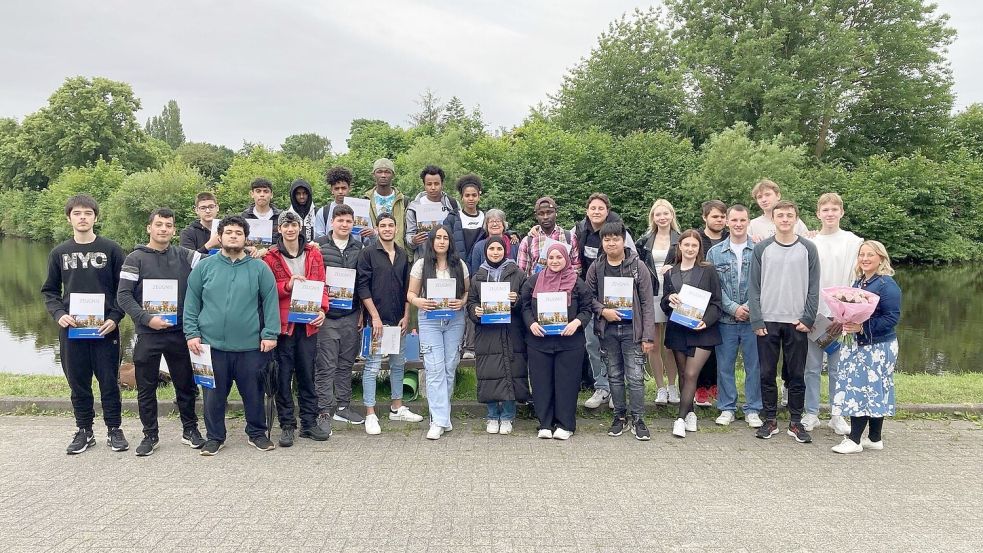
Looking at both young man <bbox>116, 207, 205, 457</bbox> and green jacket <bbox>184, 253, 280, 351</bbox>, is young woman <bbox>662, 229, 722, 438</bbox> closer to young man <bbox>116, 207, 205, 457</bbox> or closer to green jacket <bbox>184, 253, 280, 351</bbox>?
green jacket <bbox>184, 253, 280, 351</bbox>

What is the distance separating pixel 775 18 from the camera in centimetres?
3078

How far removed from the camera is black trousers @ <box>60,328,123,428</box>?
18.0 ft

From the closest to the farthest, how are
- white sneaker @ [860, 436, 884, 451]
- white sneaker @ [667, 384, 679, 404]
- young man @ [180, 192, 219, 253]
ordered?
1. white sneaker @ [860, 436, 884, 451]
2. young man @ [180, 192, 219, 253]
3. white sneaker @ [667, 384, 679, 404]

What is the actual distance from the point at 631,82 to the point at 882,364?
33065mm

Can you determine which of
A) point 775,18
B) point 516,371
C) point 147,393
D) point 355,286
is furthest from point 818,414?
point 775,18

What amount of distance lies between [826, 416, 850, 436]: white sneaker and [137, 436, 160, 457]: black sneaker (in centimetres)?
630

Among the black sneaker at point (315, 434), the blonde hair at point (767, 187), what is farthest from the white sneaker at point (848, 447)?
the black sneaker at point (315, 434)

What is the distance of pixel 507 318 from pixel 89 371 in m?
3.71

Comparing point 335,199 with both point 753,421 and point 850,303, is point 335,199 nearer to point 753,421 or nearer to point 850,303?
point 753,421

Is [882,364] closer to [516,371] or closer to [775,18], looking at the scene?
[516,371]

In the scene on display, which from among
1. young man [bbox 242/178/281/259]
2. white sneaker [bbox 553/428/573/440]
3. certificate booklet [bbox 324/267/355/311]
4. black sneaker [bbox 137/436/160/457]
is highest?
young man [bbox 242/178/281/259]

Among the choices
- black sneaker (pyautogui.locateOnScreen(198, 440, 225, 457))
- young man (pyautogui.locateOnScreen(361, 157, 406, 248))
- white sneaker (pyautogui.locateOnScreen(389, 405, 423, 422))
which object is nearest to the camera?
black sneaker (pyautogui.locateOnScreen(198, 440, 225, 457))

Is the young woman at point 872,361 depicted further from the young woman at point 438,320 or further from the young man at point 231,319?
the young man at point 231,319

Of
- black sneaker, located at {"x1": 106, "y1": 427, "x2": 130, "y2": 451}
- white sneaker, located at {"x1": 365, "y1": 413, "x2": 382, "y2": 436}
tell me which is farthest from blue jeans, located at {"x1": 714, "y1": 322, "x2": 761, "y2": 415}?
black sneaker, located at {"x1": 106, "y1": 427, "x2": 130, "y2": 451}
